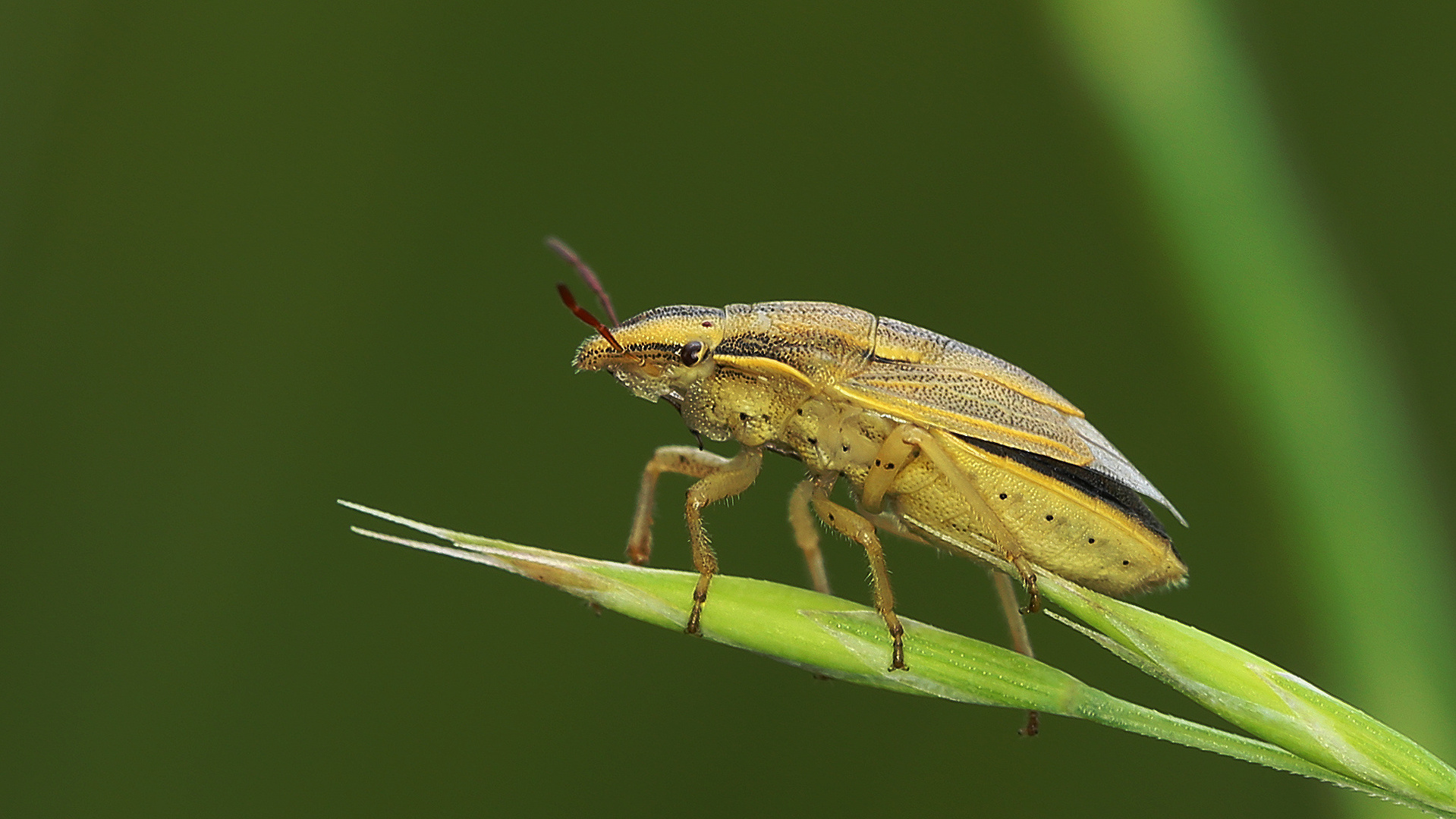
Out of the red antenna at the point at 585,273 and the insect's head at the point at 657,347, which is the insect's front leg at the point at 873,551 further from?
the red antenna at the point at 585,273

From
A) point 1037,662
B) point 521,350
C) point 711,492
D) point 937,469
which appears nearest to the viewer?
point 1037,662

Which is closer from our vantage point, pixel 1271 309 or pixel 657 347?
pixel 1271 309

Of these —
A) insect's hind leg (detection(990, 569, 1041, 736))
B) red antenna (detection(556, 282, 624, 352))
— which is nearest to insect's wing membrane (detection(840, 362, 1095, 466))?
insect's hind leg (detection(990, 569, 1041, 736))

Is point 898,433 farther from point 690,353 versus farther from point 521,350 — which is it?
point 521,350

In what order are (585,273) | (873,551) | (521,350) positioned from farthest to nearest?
(521,350) < (585,273) < (873,551)

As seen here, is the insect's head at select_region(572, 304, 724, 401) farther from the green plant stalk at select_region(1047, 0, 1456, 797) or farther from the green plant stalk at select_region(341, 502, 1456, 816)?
the green plant stalk at select_region(1047, 0, 1456, 797)

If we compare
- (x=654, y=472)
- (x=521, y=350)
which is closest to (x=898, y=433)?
(x=654, y=472)

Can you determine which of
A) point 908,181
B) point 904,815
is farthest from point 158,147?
point 904,815
